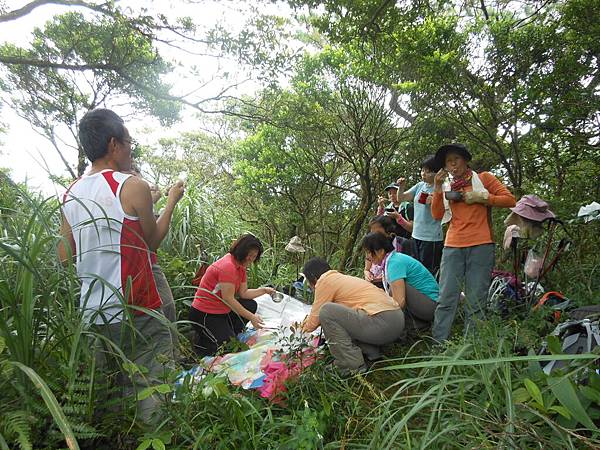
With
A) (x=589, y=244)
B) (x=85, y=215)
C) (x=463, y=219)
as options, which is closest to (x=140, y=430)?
(x=85, y=215)

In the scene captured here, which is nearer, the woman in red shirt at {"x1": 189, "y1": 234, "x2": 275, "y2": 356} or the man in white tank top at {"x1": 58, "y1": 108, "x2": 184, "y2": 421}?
the man in white tank top at {"x1": 58, "y1": 108, "x2": 184, "y2": 421}

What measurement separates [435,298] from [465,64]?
290 centimetres

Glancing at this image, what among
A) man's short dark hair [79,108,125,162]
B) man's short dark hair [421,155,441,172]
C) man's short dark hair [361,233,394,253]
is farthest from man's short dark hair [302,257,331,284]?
man's short dark hair [79,108,125,162]

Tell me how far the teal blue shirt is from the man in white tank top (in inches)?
71.5

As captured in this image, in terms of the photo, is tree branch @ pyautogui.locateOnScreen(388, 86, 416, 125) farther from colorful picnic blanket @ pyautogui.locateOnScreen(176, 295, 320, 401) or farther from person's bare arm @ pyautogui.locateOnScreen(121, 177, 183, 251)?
person's bare arm @ pyautogui.locateOnScreen(121, 177, 183, 251)

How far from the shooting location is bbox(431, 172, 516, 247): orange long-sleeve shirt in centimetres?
256

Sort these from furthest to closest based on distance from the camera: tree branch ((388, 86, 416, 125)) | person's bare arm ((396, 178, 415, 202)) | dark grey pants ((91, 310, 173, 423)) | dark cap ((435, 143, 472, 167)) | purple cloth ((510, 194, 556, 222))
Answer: tree branch ((388, 86, 416, 125)), person's bare arm ((396, 178, 415, 202)), dark cap ((435, 143, 472, 167)), purple cloth ((510, 194, 556, 222)), dark grey pants ((91, 310, 173, 423))

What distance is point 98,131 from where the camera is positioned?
152 cm

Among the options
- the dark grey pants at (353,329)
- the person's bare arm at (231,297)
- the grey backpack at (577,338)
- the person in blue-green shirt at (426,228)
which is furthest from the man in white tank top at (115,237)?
the person in blue-green shirt at (426,228)

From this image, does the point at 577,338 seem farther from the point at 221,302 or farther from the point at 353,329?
the point at 221,302

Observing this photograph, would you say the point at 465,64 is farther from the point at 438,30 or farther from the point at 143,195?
the point at 143,195

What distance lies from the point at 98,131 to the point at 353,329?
71.3 inches

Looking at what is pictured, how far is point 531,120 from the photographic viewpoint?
4172 mm

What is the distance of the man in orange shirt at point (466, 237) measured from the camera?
2561 millimetres
